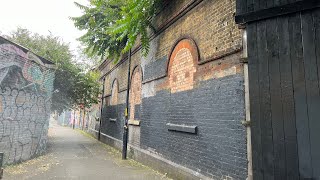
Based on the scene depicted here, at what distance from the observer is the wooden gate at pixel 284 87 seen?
3395 millimetres

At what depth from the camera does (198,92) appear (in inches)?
249

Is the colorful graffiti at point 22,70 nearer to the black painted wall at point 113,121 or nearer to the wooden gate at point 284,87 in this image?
the black painted wall at point 113,121

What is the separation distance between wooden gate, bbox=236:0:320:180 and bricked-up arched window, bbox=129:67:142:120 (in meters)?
6.88

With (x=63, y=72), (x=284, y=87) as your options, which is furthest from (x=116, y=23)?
(x=63, y=72)

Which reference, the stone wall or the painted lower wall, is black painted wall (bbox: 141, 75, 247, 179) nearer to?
the painted lower wall

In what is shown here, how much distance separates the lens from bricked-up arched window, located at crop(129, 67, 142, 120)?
10633 mm

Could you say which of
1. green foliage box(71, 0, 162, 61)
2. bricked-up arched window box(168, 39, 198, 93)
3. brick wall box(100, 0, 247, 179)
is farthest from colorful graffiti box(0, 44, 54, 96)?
bricked-up arched window box(168, 39, 198, 93)

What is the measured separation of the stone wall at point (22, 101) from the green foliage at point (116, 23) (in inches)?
94.0

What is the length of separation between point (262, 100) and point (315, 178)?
123 centimetres

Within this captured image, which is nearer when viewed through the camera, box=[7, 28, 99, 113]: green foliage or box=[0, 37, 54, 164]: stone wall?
box=[0, 37, 54, 164]: stone wall

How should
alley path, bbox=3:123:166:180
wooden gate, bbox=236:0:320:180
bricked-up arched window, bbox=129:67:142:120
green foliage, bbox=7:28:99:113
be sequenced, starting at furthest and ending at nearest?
1. green foliage, bbox=7:28:99:113
2. bricked-up arched window, bbox=129:67:142:120
3. alley path, bbox=3:123:166:180
4. wooden gate, bbox=236:0:320:180

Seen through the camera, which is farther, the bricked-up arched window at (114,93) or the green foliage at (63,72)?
the bricked-up arched window at (114,93)

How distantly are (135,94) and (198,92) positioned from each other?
5149 millimetres

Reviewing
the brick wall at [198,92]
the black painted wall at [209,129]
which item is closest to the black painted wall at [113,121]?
the brick wall at [198,92]
